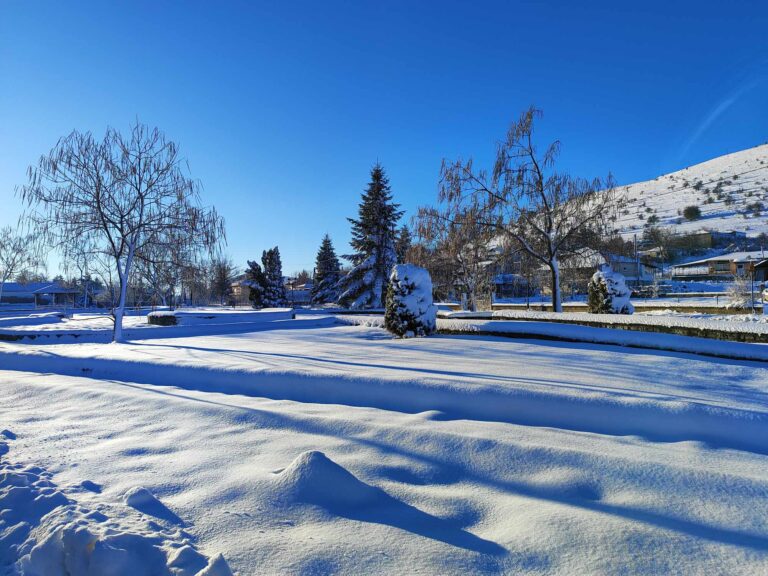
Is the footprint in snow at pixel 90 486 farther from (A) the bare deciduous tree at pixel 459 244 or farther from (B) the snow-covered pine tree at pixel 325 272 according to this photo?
(B) the snow-covered pine tree at pixel 325 272

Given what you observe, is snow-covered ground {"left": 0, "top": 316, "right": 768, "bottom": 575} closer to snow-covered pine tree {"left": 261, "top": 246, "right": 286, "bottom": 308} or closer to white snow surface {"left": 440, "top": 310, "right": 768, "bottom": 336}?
white snow surface {"left": 440, "top": 310, "right": 768, "bottom": 336}

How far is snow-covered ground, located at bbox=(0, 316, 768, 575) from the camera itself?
2.15 metres

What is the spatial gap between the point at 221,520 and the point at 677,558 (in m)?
2.40

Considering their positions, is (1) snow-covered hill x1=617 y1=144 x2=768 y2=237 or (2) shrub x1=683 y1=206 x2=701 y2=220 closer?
(1) snow-covered hill x1=617 y1=144 x2=768 y2=237

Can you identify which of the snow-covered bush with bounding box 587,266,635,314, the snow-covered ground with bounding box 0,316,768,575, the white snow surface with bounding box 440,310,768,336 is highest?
the snow-covered bush with bounding box 587,266,635,314

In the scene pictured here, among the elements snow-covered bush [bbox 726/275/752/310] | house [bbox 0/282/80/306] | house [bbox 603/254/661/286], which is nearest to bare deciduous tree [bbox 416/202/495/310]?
snow-covered bush [bbox 726/275/752/310]

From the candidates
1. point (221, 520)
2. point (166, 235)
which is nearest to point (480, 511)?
point (221, 520)

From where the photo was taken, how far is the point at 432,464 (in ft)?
10.6

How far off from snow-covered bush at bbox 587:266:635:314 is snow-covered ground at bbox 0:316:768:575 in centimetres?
719

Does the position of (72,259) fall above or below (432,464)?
above

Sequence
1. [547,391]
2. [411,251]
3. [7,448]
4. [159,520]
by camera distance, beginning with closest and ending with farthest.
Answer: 1. [159,520]
2. [7,448]
3. [547,391]
4. [411,251]

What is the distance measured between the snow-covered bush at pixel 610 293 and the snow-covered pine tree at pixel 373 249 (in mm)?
17205

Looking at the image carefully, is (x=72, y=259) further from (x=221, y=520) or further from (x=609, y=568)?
(x=609, y=568)

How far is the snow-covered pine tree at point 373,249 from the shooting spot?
1175 inches
